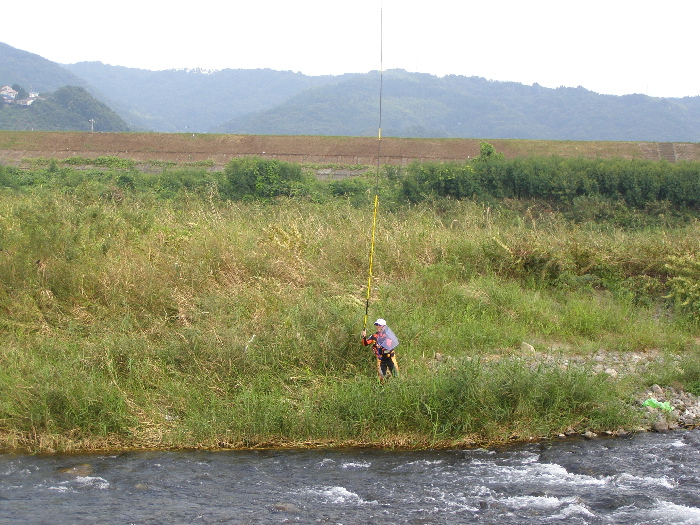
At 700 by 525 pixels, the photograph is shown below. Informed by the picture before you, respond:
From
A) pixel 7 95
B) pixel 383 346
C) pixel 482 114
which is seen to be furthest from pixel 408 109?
pixel 383 346

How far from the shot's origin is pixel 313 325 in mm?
7871

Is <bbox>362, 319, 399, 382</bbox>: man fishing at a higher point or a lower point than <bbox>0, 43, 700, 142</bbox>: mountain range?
lower

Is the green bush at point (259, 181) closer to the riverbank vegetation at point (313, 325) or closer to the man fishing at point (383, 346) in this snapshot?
the riverbank vegetation at point (313, 325)

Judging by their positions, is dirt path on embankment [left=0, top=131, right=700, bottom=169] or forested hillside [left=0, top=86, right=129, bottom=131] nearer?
dirt path on embankment [left=0, top=131, right=700, bottom=169]

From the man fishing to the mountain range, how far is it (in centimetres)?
5545

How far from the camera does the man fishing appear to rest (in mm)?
7094

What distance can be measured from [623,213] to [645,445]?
11.4 meters

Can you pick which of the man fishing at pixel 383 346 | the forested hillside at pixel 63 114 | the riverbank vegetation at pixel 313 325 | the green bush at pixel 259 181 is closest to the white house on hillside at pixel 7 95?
the forested hillside at pixel 63 114

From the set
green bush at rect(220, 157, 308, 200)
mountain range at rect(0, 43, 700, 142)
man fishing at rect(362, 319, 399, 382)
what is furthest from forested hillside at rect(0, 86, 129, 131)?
man fishing at rect(362, 319, 399, 382)

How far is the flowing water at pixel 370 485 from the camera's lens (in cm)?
519

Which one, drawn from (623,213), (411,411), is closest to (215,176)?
(623,213)

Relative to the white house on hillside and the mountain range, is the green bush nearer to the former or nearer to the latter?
the mountain range

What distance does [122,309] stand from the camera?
880cm

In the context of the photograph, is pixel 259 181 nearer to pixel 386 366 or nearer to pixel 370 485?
pixel 386 366
